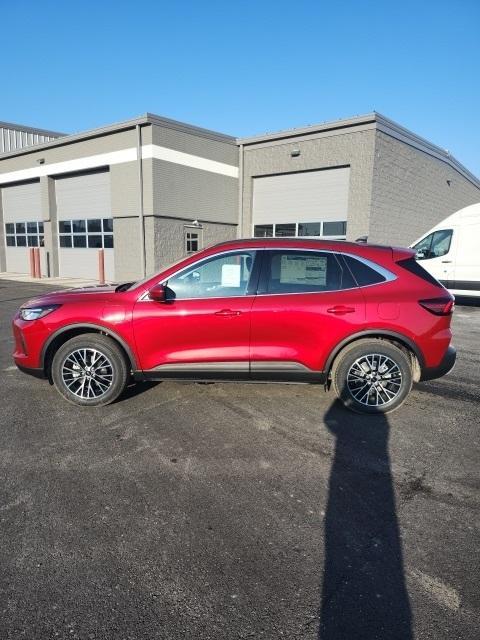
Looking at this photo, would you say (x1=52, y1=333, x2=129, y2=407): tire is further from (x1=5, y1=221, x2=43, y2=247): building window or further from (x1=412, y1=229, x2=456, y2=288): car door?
(x1=5, y1=221, x2=43, y2=247): building window

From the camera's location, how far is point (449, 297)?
430cm

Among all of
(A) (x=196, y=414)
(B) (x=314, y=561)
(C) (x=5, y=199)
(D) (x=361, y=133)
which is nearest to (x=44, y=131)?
(C) (x=5, y=199)

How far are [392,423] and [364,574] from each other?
214cm

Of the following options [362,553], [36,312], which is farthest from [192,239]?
[362,553]

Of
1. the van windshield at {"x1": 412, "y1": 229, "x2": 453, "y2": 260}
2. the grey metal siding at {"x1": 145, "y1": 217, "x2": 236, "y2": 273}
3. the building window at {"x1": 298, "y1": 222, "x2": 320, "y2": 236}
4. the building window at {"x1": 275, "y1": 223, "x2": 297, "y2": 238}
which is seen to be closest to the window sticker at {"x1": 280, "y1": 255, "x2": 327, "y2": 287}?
the van windshield at {"x1": 412, "y1": 229, "x2": 453, "y2": 260}

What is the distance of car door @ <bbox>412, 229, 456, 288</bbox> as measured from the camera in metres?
11.9

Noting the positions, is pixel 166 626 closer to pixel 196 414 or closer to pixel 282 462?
pixel 282 462

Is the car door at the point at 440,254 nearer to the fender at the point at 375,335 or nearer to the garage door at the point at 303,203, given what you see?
the garage door at the point at 303,203

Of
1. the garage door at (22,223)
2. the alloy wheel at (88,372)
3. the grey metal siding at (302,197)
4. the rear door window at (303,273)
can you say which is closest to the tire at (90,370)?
the alloy wheel at (88,372)

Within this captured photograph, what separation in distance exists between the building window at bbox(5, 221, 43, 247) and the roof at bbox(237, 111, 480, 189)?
11.0 m

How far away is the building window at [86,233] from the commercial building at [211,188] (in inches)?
1.9

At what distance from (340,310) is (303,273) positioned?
0.53 m

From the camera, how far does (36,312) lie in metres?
4.45

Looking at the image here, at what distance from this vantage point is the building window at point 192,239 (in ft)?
56.8
